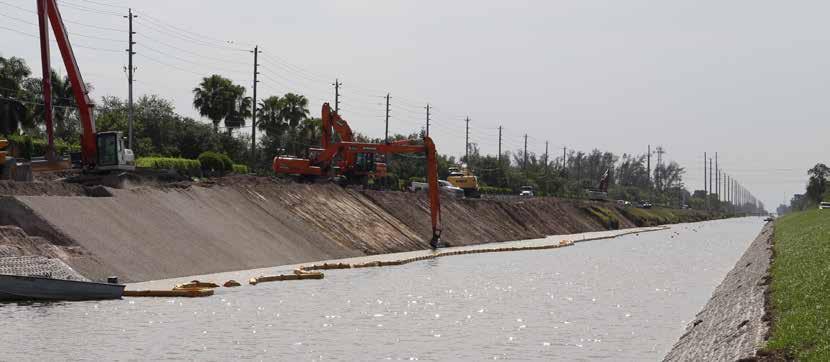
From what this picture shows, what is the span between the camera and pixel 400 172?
13888 centimetres

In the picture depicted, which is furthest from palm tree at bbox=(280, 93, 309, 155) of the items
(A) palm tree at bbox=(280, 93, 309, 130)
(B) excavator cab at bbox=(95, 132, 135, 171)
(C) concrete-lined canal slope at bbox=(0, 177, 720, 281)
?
(B) excavator cab at bbox=(95, 132, 135, 171)

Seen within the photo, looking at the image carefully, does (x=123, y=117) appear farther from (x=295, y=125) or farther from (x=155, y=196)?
(x=155, y=196)

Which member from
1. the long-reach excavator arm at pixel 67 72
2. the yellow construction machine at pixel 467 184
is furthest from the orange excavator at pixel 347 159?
the yellow construction machine at pixel 467 184

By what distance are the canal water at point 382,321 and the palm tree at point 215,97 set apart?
2663 inches

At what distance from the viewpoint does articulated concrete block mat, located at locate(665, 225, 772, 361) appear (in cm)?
2117

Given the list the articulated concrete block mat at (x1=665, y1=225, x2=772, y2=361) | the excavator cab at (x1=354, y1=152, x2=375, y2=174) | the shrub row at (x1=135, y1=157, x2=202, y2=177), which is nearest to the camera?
the articulated concrete block mat at (x1=665, y1=225, x2=772, y2=361)

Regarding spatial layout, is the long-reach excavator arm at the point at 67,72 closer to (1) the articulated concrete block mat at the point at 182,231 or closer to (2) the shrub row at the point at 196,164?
(1) the articulated concrete block mat at the point at 182,231

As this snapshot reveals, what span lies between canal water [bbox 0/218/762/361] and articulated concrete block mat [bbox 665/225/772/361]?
2.32ft

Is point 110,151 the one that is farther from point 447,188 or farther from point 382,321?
point 447,188

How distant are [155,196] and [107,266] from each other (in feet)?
41.2

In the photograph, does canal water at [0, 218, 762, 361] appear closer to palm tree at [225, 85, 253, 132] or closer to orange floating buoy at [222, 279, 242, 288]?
orange floating buoy at [222, 279, 242, 288]

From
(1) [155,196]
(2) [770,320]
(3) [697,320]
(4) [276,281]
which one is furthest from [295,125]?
(2) [770,320]

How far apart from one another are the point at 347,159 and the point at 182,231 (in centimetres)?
3364

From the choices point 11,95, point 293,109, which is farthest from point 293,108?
point 11,95
